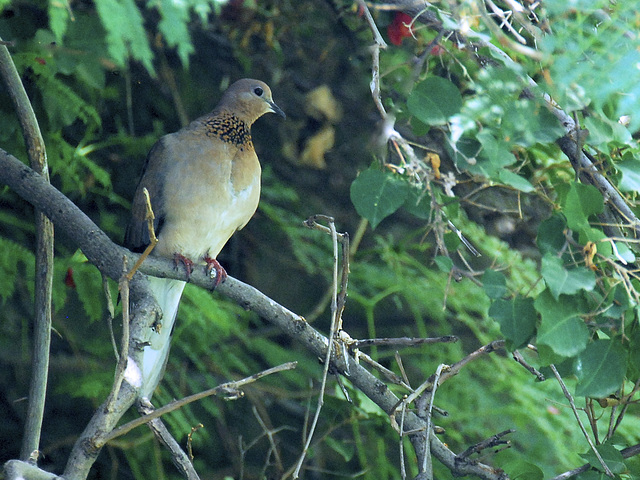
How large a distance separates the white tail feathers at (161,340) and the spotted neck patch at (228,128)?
0.66 metres

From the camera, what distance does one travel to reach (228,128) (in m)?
3.17

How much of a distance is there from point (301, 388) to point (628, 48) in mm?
2793

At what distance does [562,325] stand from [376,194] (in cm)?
61

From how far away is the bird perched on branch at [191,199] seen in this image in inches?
115

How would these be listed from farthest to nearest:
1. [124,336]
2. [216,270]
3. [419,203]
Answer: [216,270]
[419,203]
[124,336]

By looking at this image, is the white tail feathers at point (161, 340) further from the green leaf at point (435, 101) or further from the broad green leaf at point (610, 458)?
the broad green leaf at point (610, 458)

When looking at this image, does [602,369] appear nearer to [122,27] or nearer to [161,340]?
[122,27]

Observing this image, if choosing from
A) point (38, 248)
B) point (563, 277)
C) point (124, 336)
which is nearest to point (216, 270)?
point (38, 248)

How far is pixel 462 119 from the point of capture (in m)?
1.58

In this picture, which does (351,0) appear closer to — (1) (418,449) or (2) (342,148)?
(2) (342,148)

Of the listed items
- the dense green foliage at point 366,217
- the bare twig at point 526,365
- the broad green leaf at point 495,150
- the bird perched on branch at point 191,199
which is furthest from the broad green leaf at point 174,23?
the bird perched on branch at point 191,199

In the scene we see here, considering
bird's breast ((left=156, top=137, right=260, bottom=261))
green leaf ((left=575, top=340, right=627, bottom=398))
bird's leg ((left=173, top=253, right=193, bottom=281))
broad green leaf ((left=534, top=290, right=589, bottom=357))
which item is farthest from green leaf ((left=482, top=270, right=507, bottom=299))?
bird's breast ((left=156, top=137, right=260, bottom=261))

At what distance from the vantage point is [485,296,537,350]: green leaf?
1.71m

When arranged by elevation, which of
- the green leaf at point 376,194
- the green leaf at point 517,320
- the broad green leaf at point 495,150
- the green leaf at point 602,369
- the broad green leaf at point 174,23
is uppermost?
the broad green leaf at point 174,23
